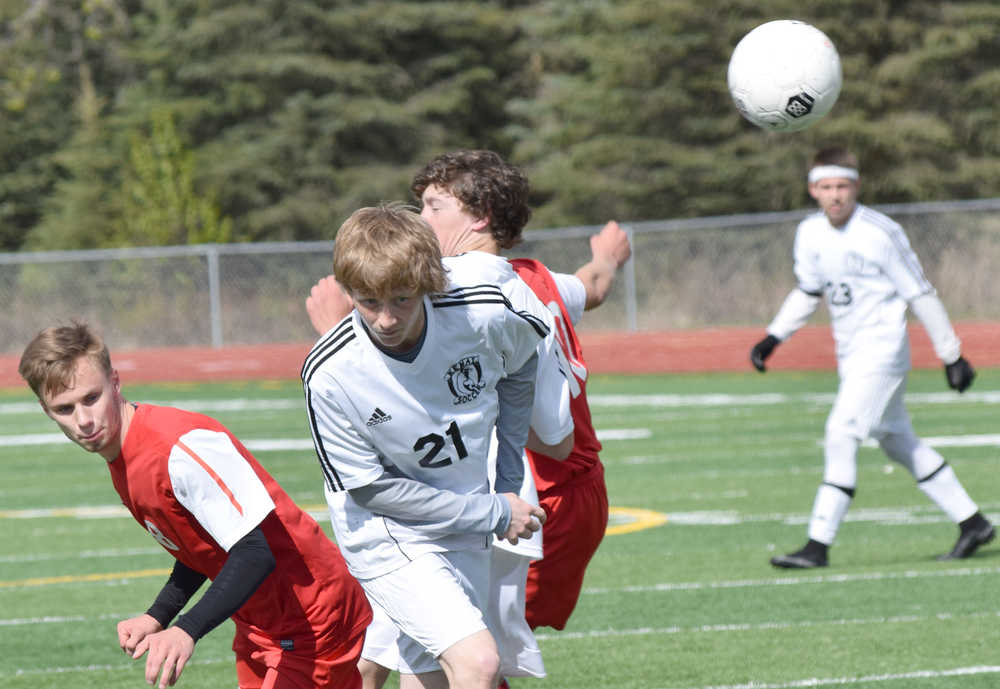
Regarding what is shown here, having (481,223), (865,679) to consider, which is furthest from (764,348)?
(481,223)

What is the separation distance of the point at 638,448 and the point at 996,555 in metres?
5.96

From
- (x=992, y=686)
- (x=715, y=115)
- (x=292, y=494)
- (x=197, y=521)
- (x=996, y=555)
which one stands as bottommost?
(x=715, y=115)

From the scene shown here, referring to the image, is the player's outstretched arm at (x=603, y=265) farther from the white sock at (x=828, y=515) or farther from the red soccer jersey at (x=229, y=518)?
the white sock at (x=828, y=515)

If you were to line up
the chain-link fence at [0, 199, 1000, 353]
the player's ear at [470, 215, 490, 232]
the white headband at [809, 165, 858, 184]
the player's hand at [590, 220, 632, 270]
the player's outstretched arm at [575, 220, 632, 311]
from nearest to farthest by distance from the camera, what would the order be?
the player's ear at [470, 215, 490, 232] < the player's outstretched arm at [575, 220, 632, 311] < the player's hand at [590, 220, 632, 270] < the white headband at [809, 165, 858, 184] < the chain-link fence at [0, 199, 1000, 353]

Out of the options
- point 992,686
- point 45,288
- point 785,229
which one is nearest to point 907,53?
point 785,229

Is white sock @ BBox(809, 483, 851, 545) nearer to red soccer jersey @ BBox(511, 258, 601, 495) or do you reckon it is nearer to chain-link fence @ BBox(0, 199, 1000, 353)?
red soccer jersey @ BBox(511, 258, 601, 495)

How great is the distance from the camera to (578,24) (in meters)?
34.2

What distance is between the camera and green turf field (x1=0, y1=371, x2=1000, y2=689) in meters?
6.04

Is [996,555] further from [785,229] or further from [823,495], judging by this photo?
[785,229]

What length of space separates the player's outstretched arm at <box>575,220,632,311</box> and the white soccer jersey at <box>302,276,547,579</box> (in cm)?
132

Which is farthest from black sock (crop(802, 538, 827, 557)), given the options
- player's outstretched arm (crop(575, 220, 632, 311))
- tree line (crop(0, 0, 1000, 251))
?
tree line (crop(0, 0, 1000, 251))

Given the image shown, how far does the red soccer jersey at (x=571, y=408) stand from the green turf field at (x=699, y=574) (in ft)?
3.94

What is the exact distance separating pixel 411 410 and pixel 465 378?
188 millimetres

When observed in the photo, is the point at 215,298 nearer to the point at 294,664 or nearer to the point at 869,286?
the point at 869,286
